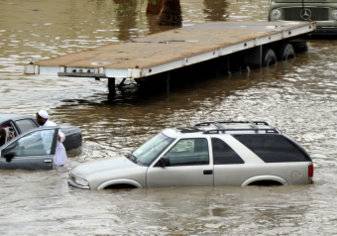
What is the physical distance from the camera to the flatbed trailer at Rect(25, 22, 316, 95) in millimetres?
25844

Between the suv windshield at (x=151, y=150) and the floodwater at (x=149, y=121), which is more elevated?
the suv windshield at (x=151, y=150)

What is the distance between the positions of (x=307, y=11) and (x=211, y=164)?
2292 cm

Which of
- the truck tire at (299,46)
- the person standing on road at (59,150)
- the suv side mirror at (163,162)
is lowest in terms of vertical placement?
the truck tire at (299,46)

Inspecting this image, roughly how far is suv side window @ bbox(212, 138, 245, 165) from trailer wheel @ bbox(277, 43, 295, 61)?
1895cm

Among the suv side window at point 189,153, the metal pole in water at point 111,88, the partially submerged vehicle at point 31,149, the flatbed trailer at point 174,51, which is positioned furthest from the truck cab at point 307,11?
the suv side window at point 189,153

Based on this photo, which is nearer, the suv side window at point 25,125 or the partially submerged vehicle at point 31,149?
the partially submerged vehicle at point 31,149

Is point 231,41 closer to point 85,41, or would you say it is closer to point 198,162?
point 85,41

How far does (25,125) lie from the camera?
1988cm

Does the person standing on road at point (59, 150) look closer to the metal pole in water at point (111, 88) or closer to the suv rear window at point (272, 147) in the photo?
the suv rear window at point (272, 147)

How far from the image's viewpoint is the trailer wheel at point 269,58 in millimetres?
33375

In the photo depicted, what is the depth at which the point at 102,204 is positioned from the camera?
15.3 m

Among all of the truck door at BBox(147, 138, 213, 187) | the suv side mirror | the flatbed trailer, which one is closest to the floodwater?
the truck door at BBox(147, 138, 213, 187)

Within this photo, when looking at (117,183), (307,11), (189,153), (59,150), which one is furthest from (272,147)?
(307,11)

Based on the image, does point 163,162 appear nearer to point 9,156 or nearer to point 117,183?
point 117,183
